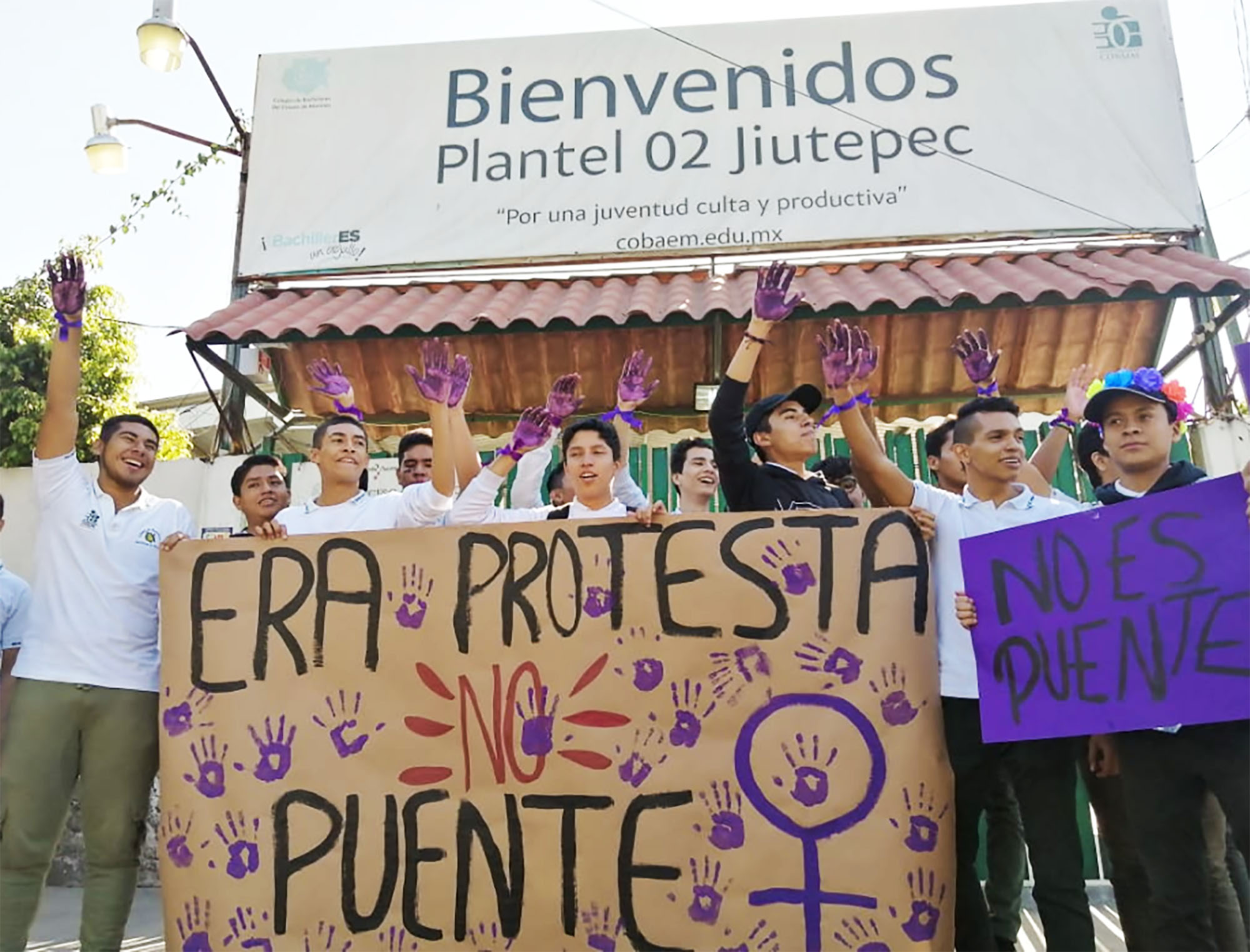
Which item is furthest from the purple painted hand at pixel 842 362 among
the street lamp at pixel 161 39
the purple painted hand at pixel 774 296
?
the street lamp at pixel 161 39

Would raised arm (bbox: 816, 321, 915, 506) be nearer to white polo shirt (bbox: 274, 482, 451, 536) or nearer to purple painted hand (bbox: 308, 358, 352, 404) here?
white polo shirt (bbox: 274, 482, 451, 536)

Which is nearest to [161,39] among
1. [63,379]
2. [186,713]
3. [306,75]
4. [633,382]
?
[306,75]

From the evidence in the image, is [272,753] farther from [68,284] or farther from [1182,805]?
[1182,805]

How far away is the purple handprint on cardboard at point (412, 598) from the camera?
312cm

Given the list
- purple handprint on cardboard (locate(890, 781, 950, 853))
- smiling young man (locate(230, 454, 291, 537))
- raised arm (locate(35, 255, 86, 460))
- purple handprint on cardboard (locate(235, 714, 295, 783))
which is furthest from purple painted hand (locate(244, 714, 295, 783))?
purple handprint on cardboard (locate(890, 781, 950, 853))

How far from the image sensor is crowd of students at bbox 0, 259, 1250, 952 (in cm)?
263

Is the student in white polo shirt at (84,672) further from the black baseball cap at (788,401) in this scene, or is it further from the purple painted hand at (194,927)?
the black baseball cap at (788,401)

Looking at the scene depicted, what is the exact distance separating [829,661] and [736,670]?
11.5 inches

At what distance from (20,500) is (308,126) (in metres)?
3.15

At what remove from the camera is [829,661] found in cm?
295

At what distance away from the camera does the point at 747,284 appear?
5.62 meters

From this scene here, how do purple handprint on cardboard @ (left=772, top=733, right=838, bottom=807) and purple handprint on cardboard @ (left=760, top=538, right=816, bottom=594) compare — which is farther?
purple handprint on cardboard @ (left=760, top=538, right=816, bottom=594)

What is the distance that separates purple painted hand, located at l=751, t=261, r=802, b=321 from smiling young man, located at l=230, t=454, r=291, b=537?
6.30 ft

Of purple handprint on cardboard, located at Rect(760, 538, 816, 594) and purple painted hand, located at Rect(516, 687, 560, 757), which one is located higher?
purple handprint on cardboard, located at Rect(760, 538, 816, 594)
